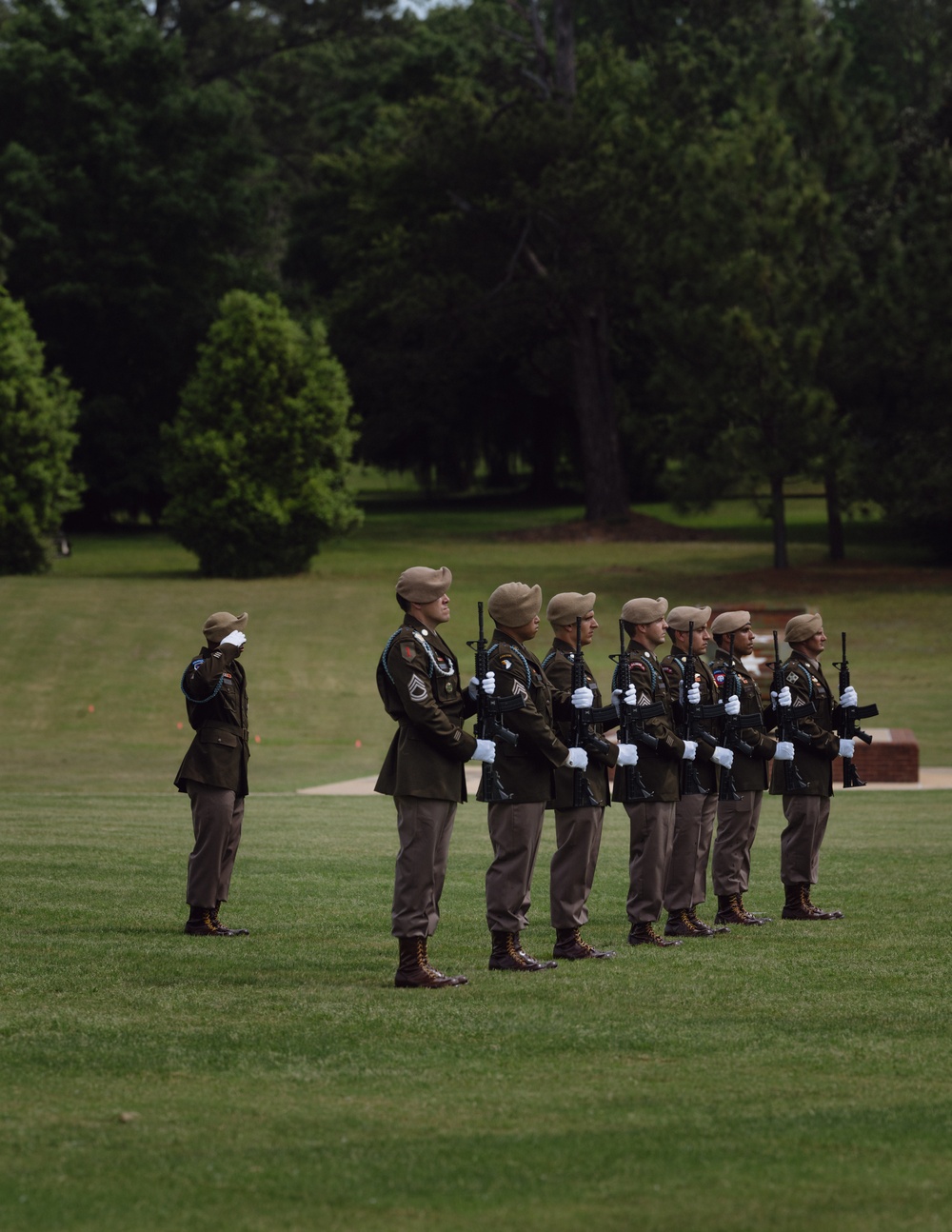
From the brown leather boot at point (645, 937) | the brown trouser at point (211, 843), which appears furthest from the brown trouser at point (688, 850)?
the brown trouser at point (211, 843)

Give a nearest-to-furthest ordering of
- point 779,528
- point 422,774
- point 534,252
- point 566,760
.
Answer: point 422,774 < point 566,760 < point 779,528 < point 534,252

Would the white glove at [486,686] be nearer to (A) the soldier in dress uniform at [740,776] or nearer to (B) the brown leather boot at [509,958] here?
(B) the brown leather boot at [509,958]

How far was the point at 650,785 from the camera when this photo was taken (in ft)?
31.3

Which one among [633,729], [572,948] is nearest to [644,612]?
[633,729]

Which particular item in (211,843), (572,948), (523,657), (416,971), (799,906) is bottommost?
(799,906)

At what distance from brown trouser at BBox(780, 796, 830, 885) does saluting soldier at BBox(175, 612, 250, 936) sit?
11.1ft

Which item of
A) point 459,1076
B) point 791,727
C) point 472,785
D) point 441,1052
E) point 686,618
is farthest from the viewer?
point 472,785

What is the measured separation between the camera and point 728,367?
135 ft

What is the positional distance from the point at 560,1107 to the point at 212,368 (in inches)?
1494

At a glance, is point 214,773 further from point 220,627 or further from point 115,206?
point 115,206

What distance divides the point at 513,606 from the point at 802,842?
117 inches

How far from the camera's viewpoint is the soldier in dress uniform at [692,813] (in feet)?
32.7

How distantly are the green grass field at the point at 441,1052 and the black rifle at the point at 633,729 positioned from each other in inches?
36.1

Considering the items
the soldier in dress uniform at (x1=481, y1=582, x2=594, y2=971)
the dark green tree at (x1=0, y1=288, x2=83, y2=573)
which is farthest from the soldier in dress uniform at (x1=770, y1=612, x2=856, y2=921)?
the dark green tree at (x1=0, y1=288, x2=83, y2=573)
